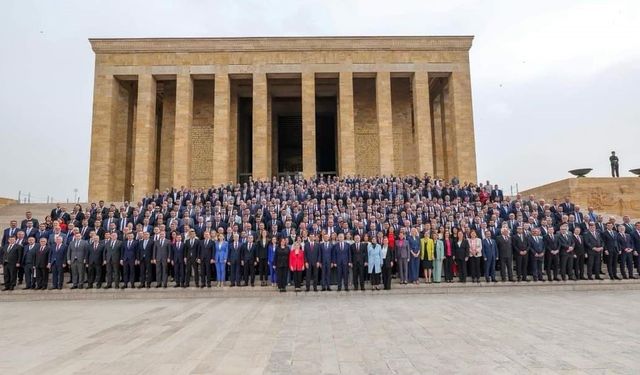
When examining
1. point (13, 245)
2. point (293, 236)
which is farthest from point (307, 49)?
point (13, 245)

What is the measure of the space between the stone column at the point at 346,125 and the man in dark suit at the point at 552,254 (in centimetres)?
1546

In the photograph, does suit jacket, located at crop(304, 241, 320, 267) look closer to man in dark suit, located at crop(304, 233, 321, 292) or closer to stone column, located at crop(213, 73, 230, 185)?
man in dark suit, located at crop(304, 233, 321, 292)

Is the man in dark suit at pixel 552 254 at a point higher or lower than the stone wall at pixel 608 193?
lower

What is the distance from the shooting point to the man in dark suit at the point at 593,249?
11.4 meters

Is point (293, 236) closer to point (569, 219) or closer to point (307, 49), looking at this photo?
point (569, 219)

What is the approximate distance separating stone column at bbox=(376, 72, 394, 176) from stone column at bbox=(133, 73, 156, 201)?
1365cm

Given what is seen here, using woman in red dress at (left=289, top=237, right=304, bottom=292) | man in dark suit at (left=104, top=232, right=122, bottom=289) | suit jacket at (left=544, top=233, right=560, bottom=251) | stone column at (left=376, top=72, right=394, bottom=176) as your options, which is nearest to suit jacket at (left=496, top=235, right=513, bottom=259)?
suit jacket at (left=544, top=233, right=560, bottom=251)

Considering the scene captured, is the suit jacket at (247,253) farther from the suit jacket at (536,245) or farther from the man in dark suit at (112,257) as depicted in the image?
the suit jacket at (536,245)

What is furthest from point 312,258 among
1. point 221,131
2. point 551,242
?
point 221,131

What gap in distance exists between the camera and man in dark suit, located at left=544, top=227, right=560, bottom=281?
1131 centimetres

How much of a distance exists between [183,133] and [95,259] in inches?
630

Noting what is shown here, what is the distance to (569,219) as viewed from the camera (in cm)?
1281

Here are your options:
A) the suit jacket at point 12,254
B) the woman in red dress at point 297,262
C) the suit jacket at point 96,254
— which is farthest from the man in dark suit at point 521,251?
the suit jacket at point 12,254

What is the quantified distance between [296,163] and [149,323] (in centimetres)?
2639
